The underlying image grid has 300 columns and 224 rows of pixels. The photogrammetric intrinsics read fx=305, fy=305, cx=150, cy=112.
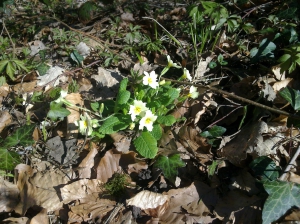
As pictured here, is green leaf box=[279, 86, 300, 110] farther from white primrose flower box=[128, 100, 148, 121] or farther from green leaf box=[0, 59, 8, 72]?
green leaf box=[0, 59, 8, 72]

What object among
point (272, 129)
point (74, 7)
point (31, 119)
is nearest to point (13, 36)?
point (74, 7)

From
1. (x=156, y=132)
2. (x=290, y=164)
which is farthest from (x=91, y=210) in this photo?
(x=290, y=164)

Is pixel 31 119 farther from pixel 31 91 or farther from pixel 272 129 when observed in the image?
pixel 272 129

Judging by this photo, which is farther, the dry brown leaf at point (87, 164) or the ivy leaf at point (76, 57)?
the ivy leaf at point (76, 57)

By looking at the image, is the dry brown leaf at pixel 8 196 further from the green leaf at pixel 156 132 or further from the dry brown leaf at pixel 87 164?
the green leaf at pixel 156 132

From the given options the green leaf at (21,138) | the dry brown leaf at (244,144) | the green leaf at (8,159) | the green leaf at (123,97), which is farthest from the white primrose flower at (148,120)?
the green leaf at (8,159)

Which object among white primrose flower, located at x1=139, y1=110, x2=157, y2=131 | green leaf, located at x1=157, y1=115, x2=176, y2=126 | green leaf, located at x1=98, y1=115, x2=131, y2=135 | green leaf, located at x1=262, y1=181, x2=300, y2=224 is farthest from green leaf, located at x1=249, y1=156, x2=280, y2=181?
green leaf, located at x1=98, y1=115, x2=131, y2=135
